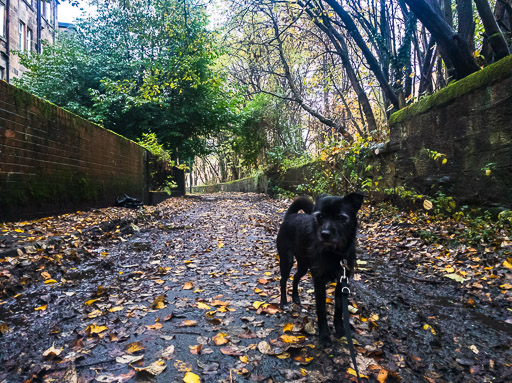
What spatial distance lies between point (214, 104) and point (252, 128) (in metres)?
4.18

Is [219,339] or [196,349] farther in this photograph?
[219,339]

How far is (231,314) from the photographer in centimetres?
301

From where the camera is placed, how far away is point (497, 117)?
480cm

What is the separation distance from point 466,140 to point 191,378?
19.1 ft

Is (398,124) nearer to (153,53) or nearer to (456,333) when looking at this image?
(456,333)

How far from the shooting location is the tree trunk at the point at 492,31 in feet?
17.9

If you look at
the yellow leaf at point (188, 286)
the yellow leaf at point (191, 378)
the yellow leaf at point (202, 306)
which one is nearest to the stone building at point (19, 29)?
the yellow leaf at point (188, 286)

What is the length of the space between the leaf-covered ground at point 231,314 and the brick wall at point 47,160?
82 cm

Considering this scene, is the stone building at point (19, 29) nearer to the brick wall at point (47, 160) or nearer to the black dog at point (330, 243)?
the brick wall at point (47, 160)

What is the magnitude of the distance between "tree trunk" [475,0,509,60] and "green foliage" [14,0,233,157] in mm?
12676

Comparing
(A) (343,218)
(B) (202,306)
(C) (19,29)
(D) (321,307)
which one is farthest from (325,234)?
(C) (19,29)

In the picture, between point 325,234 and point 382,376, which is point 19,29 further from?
point 382,376

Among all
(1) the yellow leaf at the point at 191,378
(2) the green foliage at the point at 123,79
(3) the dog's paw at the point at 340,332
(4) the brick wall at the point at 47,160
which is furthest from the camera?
(2) the green foliage at the point at 123,79

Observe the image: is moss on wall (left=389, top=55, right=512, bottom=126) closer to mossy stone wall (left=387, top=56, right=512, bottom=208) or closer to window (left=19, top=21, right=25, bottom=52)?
mossy stone wall (left=387, top=56, right=512, bottom=208)
